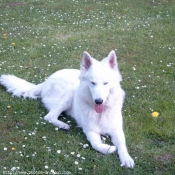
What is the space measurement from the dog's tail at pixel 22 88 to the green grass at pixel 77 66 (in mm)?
136

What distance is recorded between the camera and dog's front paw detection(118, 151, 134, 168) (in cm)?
417

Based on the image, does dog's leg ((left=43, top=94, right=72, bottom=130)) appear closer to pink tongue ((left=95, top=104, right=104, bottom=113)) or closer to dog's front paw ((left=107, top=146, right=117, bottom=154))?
pink tongue ((left=95, top=104, right=104, bottom=113))

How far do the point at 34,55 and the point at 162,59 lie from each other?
2.88 meters

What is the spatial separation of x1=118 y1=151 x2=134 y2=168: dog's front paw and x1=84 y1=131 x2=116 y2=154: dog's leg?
0.48ft

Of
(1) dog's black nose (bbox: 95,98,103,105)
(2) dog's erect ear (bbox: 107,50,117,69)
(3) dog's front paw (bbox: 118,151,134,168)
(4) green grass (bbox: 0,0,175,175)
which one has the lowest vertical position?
(4) green grass (bbox: 0,0,175,175)

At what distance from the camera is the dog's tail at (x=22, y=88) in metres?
6.06

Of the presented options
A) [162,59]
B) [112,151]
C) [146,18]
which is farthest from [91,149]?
[146,18]

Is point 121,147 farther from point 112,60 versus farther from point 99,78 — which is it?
point 112,60

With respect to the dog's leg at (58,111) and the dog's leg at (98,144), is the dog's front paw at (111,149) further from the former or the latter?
the dog's leg at (58,111)

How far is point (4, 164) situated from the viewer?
417 cm

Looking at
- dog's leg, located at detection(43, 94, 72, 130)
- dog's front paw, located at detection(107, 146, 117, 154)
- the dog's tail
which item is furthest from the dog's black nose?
the dog's tail

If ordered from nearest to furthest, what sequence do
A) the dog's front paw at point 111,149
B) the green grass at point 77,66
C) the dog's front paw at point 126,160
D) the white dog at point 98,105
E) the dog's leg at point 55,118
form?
the dog's front paw at point 126,160 → the green grass at point 77,66 → the dog's front paw at point 111,149 → the white dog at point 98,105 → the dog's leg at point 55,118

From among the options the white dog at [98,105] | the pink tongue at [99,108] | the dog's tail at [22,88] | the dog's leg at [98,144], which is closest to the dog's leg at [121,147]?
the white dog at [98,105]

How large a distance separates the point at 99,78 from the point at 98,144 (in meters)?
0.84
